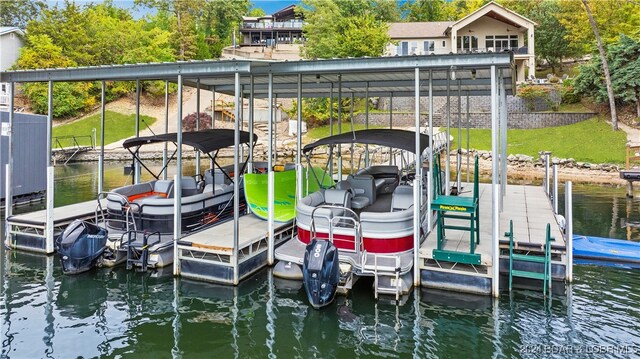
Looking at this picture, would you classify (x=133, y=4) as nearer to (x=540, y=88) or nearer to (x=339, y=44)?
(x=339, y=44)

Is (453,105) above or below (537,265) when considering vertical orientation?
above

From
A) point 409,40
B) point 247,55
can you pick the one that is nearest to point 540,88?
point 409,40

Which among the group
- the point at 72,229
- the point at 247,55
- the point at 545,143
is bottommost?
the point at 72,229

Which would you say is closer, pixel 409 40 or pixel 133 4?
pixel 409 40

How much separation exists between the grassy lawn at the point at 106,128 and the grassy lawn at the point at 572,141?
2487 centimetres

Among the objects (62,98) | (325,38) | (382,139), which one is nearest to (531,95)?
(325,38)

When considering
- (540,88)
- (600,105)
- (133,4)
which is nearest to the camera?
(600,105)

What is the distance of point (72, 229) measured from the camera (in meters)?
8.55

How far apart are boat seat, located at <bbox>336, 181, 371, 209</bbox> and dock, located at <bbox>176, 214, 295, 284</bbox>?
210 cm

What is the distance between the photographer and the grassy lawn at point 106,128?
34062 mm

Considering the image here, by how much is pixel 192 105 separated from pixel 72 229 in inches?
1328

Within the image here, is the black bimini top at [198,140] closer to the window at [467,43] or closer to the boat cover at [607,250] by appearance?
the boat cover at [607,250]

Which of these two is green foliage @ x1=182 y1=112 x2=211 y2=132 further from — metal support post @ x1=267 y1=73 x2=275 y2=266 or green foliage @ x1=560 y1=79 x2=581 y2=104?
metal support post @ x1=267 y1=73 x2=275 y2=266

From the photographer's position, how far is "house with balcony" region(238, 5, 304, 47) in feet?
200
